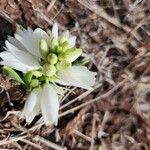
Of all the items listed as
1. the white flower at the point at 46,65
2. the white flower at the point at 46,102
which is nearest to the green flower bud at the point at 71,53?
the white flower at the point at 46,65

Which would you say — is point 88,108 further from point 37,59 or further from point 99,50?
point 37,59

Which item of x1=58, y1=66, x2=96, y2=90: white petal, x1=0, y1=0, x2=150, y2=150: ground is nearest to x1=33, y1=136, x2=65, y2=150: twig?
x1=0, y1=0, x2=150, y2=150: ground

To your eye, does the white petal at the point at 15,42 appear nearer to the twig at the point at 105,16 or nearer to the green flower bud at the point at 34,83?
the green flower bud at the point at 34,83

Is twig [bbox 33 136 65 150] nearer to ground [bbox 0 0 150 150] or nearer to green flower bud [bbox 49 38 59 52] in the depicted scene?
ground [bbox 0 0 150 150]

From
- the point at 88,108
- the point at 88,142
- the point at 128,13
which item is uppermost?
the point at 128,13

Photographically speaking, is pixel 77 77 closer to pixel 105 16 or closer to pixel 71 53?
pixel 71 53

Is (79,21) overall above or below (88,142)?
above

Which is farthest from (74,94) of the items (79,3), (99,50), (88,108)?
(79,3)
